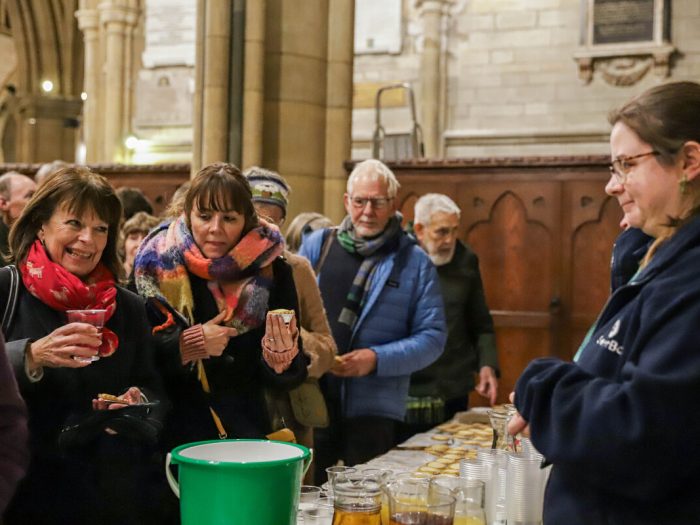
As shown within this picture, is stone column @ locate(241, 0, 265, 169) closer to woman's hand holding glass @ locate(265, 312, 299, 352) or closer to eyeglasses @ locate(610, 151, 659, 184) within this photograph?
woman's hand holding glass @ locate(265, 312, 299, 352)

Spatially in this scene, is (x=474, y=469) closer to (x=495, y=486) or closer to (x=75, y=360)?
(x=495, y=486)

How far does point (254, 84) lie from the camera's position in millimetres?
5543

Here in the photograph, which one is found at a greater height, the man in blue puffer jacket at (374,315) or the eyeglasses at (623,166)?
the eyeglasses at (623,166)

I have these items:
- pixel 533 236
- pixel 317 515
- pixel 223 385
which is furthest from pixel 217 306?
pixel 533 236

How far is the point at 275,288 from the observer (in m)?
2.64

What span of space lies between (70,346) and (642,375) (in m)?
1.17

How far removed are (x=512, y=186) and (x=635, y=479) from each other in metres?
5.31

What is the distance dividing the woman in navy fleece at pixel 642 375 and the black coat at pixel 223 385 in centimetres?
104

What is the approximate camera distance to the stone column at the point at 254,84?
546cm

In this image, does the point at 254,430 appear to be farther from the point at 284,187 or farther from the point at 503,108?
the point at 503,108

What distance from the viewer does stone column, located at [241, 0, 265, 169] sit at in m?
5.46

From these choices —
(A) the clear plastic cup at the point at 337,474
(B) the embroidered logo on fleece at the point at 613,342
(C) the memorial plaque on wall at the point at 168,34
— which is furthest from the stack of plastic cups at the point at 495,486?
(C) the memorial plaque on wall at the point at 168,34

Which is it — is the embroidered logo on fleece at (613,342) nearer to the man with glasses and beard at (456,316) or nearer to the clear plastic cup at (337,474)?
the clear plastic cup at (337,474)

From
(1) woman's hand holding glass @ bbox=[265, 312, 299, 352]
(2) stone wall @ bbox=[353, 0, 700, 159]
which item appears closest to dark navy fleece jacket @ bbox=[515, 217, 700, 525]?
(1) woman's hand holding glass @ bbox=[265, 312, 299, 352]
